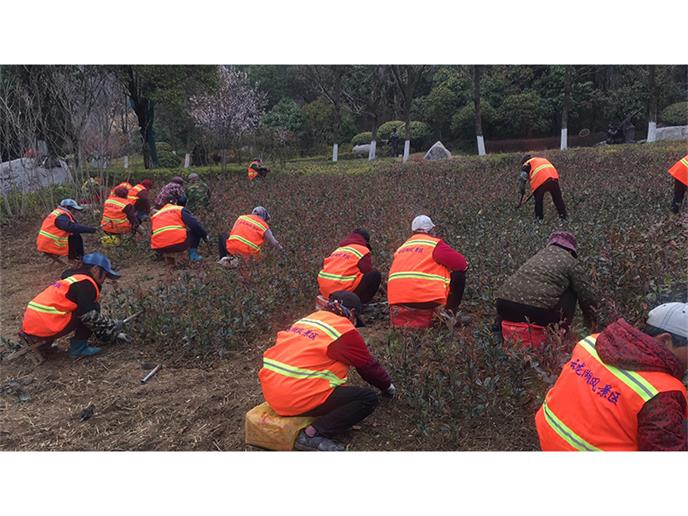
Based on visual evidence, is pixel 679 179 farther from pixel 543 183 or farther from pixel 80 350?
pixel 80 350

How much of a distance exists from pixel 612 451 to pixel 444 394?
4.43ft

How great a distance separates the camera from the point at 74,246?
28.9 feet

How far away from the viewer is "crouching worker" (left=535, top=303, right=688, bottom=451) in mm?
2398

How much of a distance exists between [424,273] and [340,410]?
1.82m

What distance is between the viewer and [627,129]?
881 inches

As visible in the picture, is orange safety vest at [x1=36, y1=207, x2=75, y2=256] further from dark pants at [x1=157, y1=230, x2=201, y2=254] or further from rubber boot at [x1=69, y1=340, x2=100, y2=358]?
rubber boot at [x1=69, y1=340, x2=100, y2=358]

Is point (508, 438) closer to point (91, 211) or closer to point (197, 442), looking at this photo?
point (197, 442)

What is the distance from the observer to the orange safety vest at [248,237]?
7570 mm

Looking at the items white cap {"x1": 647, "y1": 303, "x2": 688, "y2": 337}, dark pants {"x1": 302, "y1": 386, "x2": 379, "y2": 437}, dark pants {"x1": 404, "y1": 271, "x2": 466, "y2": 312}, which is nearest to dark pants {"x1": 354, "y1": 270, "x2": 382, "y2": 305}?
dark pants {"x1": 404, "y1": 271, "x2": 466, "y2": 312}

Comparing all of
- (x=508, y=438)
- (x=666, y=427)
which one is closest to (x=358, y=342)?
(x=508, y=438)

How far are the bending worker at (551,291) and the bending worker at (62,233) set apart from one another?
6609 mm

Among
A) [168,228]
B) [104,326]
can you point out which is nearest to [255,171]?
[168,228]

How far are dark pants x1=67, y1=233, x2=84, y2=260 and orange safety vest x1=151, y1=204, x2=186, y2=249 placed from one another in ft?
4.76

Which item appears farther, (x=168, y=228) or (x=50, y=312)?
(x=168, y=228)
